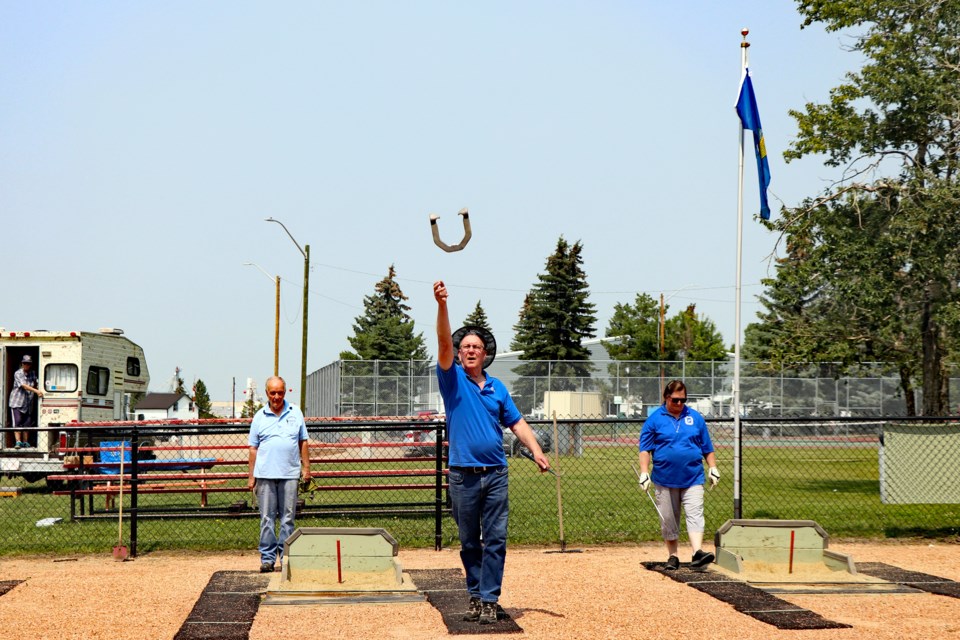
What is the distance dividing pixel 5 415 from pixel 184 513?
345 inches

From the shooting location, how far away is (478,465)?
8023 mm

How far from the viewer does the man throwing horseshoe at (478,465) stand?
8.03m

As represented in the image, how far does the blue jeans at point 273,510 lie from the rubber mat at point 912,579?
533 cm

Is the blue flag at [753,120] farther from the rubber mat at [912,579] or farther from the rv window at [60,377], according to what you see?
the rv window at [60,377]

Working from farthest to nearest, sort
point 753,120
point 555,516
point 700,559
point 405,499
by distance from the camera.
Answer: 1. point 405,499
2. point 555,516
3. point 753,120
4. point 700,559

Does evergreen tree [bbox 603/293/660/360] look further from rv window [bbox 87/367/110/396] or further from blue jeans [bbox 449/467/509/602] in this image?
blue jeans [bbox 449/467/509/602]

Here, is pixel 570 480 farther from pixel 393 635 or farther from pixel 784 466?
pixel 393 635

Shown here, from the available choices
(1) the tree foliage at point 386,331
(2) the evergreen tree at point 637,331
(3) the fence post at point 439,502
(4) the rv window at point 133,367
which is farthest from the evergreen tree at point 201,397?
(3) the fence post at point 439,502

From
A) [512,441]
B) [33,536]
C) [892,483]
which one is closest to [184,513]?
[33,536]

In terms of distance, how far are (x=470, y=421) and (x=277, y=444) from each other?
3074 mm

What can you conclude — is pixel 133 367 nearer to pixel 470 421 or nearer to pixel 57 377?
pixel 57 377

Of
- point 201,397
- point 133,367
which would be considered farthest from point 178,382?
point 133,367

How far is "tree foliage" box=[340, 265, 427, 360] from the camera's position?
7656 centimetres

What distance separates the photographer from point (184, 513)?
14.8 metres
